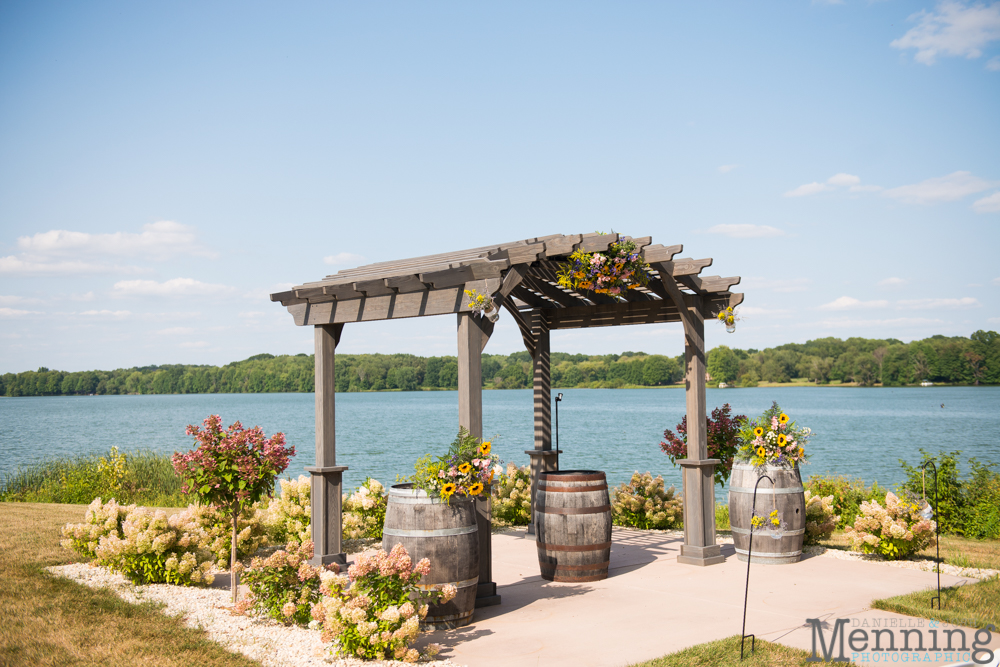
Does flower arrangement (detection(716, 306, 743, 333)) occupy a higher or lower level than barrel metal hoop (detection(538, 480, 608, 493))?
higher

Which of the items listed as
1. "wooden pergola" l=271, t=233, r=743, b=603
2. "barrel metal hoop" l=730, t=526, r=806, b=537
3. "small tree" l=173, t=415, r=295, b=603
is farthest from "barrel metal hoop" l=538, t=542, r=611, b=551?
"small tree" l=173, t=415, r=295, b=603

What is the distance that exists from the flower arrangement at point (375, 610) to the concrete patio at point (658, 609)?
1.32ft

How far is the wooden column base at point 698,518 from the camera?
7645mm

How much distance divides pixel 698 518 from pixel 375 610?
13.6 feet

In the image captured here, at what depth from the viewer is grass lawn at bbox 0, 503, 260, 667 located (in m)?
4.75

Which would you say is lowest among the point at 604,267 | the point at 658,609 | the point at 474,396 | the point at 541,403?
the point at 658,609

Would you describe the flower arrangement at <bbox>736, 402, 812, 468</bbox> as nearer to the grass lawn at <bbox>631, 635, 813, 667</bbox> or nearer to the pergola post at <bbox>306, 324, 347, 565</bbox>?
the grass lawn at <bbox>631, 635, 813, 667</bbox>

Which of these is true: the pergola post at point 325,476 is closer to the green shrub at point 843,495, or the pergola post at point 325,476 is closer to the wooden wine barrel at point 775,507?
the wooden wine barrel at point 775,507

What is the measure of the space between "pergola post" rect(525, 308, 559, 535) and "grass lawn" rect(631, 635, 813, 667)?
4.35 metres

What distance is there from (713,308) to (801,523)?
7.97 ft

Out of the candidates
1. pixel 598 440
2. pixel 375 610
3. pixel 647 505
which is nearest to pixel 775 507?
pixel 647 505

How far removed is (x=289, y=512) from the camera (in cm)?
848

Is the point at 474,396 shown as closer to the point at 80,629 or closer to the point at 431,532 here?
the point at 431,532

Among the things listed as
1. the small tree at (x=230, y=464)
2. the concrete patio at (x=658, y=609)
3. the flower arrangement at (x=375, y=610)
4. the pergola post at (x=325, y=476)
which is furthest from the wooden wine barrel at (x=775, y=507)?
the small tree at (x=230, y=464)
